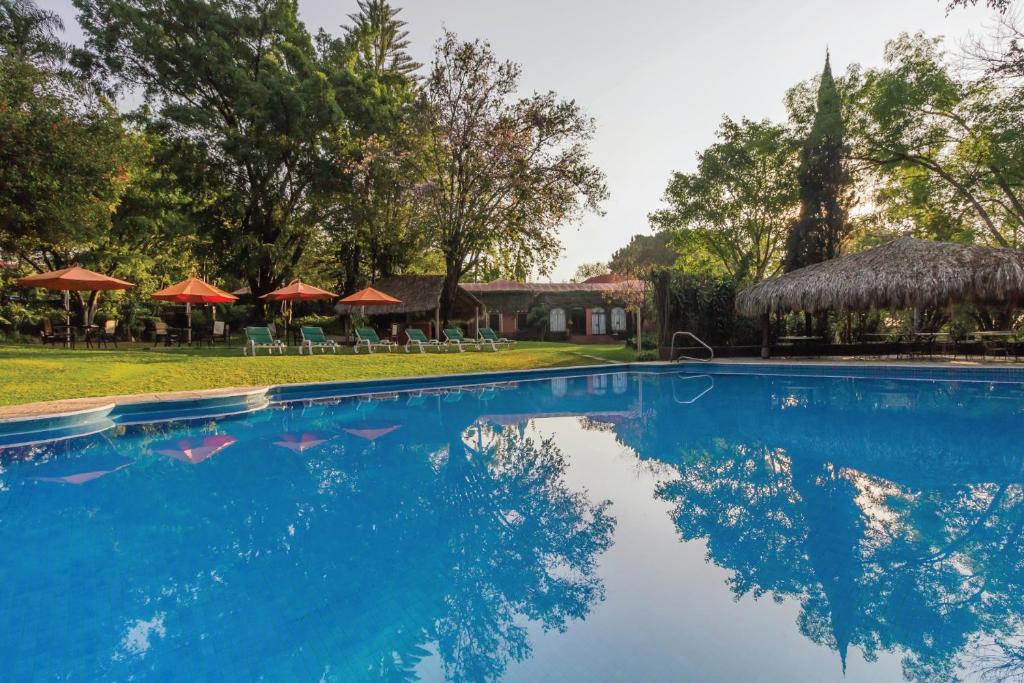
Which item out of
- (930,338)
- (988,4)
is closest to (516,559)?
(988,4)

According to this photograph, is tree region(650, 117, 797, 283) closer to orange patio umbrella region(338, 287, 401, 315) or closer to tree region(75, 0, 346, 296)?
orange patio umbrella region(338, 287, 401, 315)

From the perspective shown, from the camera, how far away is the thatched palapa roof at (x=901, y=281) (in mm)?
12836

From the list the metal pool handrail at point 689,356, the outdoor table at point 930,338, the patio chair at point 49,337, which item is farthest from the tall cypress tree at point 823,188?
the patio chair at point 49,337

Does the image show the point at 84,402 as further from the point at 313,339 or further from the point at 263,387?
the point at 313,339

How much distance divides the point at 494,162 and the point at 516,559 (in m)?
16.9

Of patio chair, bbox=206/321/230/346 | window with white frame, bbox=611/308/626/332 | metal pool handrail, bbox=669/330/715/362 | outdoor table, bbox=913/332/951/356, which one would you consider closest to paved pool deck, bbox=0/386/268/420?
patio chair, bbox=206/321/230/346

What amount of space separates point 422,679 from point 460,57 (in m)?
19.5

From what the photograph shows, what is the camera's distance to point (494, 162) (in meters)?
18.5

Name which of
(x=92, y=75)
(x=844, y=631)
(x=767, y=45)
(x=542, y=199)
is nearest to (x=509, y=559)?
(x=844, y=631)

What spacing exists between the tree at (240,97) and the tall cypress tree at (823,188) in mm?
16446

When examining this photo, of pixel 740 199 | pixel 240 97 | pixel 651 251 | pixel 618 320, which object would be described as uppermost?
pixel 240 97

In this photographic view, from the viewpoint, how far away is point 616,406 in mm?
9789

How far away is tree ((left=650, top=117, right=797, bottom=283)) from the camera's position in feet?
66.5

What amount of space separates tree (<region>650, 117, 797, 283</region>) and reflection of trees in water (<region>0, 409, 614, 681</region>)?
18.6m
